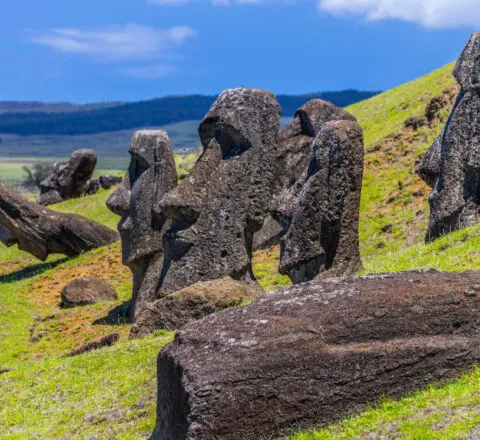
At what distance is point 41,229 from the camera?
104ft

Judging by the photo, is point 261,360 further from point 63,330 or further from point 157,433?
point 63,330

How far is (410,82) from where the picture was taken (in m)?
43.6

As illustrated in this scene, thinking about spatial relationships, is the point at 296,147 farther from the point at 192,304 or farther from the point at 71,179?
the point at 71,179

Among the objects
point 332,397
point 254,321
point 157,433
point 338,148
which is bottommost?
point 157,433

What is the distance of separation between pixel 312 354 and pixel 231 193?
9.86 meters

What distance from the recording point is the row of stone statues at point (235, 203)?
1616 centimetres

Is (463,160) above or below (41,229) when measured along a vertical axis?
above

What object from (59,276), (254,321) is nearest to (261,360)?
(254,321)

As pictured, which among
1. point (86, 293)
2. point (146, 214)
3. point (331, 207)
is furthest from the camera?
point (86, 293)

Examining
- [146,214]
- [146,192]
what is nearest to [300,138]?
[146,192]

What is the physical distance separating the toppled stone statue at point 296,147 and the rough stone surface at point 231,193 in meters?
9.01

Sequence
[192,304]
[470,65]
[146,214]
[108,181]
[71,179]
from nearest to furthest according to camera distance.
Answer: [192,304] → [470,65] → [146,214] → [71,179] → [108,181]

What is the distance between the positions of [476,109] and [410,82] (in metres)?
26.4

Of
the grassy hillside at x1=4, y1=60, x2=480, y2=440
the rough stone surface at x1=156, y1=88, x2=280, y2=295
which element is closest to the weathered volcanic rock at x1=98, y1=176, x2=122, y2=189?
the grassy hillside at x1=4, y1=60, x2=480, y2=440
